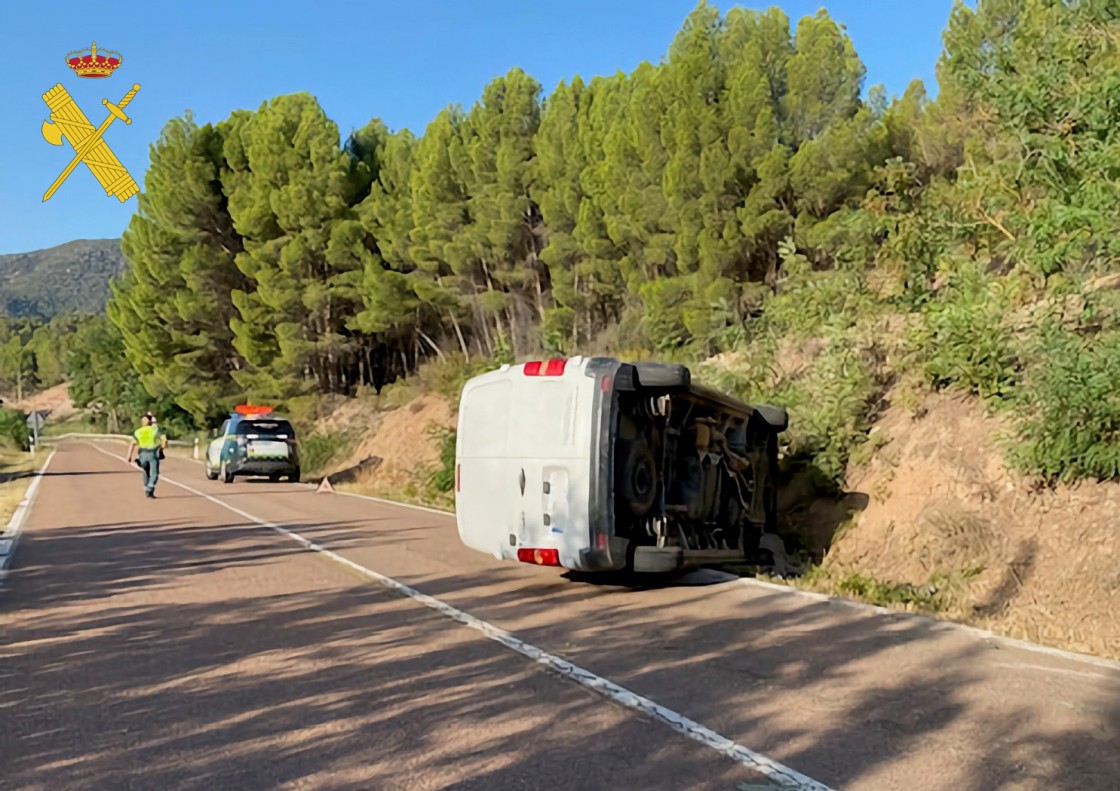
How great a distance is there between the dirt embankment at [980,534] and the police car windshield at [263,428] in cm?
1807

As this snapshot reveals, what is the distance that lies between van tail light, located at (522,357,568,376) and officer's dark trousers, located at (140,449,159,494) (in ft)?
46.9

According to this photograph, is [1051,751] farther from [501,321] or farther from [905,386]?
[501,321]

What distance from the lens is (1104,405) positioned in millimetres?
9953

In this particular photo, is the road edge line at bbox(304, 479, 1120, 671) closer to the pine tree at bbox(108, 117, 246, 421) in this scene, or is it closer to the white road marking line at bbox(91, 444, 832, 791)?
the white road marking line at bbox(91, 444, 832, 791)

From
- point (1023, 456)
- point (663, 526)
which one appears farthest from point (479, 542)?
point (1023, 456)

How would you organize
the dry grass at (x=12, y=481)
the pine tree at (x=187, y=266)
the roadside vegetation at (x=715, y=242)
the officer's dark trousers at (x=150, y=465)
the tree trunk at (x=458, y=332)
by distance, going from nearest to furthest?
1. the roadside vegetation at (x=715, y=242)
2. the dry grass at (x=12, y=481)
3. the officer's dark trousers at (x=150, y=465)
4. the tree trunk at (x=458, y=332)
5. the pine tree at (x=187, y=266)

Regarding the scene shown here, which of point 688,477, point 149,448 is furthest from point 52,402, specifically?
point 688,477

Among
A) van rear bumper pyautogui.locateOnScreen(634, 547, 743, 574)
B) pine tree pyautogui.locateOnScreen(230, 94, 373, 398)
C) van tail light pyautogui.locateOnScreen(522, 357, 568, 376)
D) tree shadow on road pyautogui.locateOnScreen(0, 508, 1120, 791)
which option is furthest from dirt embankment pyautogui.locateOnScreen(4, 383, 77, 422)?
van rear bumper pyautogui.locateOnScreen(634, 547, 743, 574)

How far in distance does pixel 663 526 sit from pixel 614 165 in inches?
726

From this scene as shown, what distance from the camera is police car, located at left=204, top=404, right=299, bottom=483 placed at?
27.5 meters

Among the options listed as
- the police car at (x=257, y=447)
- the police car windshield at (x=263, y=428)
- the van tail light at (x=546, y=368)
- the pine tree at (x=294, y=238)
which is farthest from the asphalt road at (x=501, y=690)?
the pine tree at (x=294, y=238)

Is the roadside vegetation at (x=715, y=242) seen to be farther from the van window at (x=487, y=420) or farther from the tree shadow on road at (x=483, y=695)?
the van window at (x=487, y=420)

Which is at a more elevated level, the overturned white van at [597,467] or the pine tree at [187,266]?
the pine tree at [187,266]

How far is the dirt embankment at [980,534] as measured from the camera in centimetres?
919
